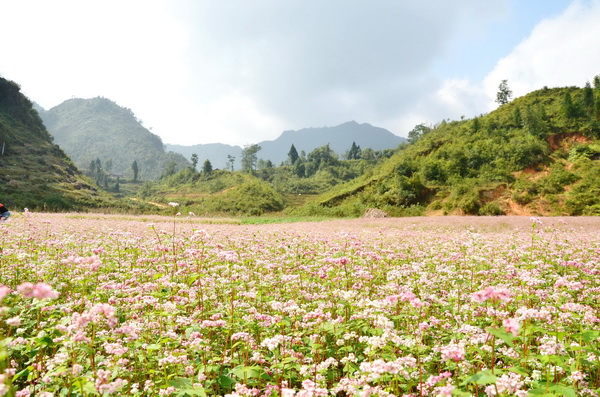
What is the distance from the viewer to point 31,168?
68.1 meters

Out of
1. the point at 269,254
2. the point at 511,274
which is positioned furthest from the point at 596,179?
the point at 269,254

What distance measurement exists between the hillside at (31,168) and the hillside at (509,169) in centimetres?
5361

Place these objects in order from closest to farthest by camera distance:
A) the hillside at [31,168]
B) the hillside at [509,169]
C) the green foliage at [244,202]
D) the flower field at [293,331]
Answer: the flower field at [293,331]
the hillside at [509,169]
the hillside at [31,168]
the green foliage at [244,202]

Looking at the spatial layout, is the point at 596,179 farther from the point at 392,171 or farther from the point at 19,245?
the point at 19,245

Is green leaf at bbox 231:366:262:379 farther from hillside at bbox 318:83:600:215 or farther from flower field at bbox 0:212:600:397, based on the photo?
hillside at bbox 318:83:600:215

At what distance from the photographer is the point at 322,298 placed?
18.0 feet

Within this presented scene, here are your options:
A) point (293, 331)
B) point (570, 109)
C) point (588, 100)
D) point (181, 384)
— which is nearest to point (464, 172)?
point (570, 109)

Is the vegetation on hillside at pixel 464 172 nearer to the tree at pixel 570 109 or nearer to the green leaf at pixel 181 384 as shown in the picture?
the tree at pixel 570 109

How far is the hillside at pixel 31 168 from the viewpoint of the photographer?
52812 mm

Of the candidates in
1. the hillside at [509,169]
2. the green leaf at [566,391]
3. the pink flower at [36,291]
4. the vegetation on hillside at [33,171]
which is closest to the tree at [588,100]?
the hillside at [509,169]

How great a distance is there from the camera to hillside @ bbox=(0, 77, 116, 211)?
52.8 metres

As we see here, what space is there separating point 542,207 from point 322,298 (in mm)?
50055

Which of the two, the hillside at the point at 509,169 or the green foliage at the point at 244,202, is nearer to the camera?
the hillside at the point at 509,169

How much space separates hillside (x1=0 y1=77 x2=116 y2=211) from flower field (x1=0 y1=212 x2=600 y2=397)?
49873mm
